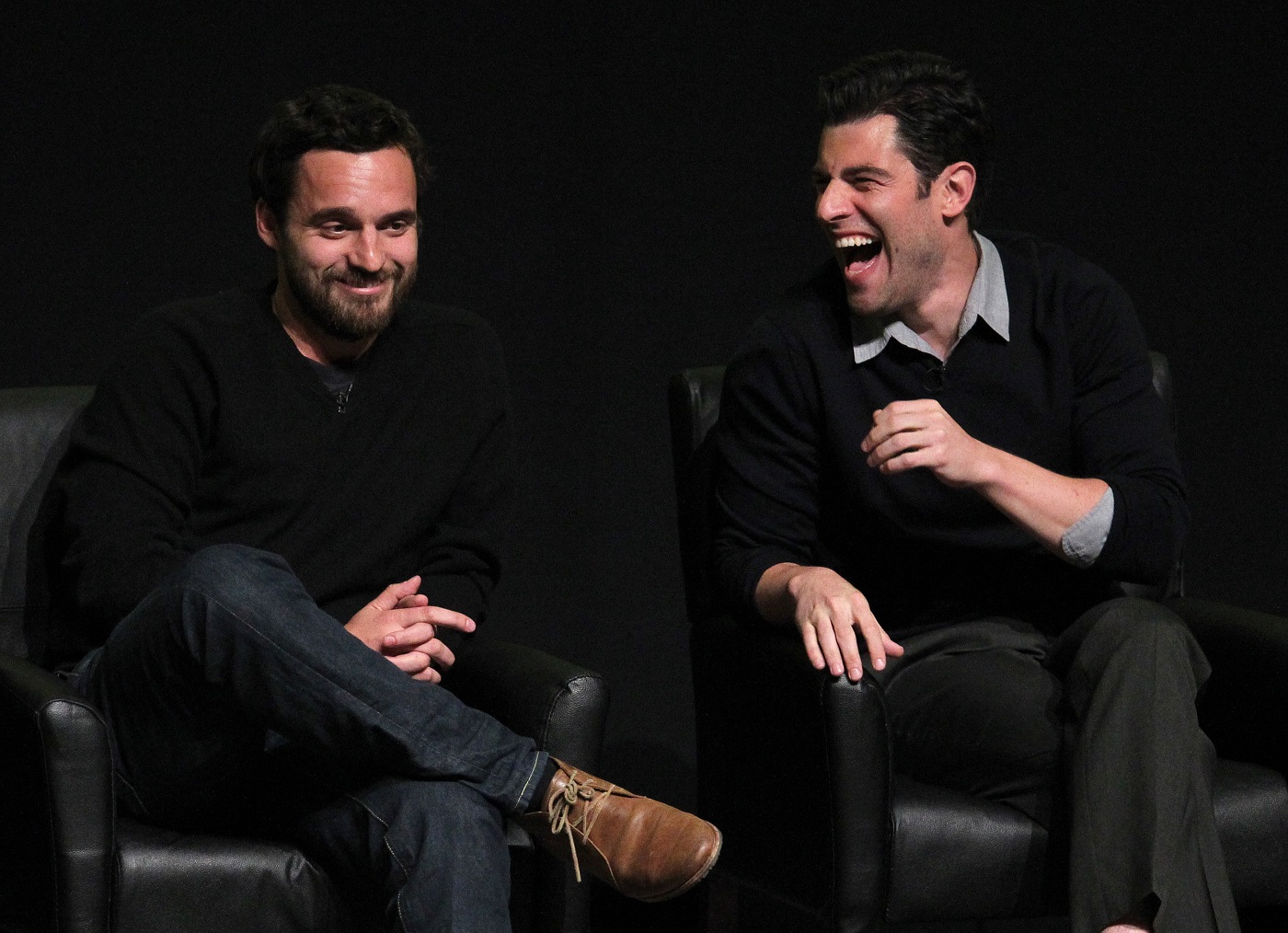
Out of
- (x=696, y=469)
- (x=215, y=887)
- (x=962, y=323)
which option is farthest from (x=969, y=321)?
(x=215, y=887)

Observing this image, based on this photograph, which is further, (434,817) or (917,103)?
(917,103)

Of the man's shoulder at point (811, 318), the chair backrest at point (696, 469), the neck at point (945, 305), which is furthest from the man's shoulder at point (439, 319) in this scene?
the neck at point (945, 305)

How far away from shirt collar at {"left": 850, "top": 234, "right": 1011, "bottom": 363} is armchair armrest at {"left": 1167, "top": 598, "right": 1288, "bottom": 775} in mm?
519

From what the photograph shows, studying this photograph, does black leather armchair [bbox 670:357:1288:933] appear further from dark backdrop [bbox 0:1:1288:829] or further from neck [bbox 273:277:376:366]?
dark backdrop [bbox 0:1:1288:829]

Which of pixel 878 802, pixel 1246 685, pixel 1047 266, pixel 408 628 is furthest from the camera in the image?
pixel 1047 266

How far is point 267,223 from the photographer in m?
2.52

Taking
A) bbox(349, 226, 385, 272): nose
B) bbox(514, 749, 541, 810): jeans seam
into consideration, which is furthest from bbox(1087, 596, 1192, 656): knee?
bbox(349, 226, 385, 272): nose

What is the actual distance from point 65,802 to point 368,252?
2.95 ft

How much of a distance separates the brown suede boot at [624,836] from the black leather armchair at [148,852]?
0.31ft

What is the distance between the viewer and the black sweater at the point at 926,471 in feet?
7.99

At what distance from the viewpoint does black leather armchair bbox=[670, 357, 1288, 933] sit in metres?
2.10

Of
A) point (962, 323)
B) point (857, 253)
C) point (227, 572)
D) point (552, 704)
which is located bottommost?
point (552, 704)

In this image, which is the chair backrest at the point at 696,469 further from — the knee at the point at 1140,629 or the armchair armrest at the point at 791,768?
the knee at the point at 1140,629

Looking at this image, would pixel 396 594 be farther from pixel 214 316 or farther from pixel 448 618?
pixel 214 316
